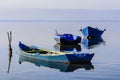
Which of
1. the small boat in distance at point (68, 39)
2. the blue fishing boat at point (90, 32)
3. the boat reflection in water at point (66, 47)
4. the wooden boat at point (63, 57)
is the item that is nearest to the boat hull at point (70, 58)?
the wooden boat at point (63, 57)

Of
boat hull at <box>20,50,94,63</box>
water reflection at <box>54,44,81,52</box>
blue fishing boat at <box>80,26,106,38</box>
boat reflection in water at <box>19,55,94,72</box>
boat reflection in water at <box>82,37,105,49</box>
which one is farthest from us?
blue fishing boat at <box>80,26,106,38</box>

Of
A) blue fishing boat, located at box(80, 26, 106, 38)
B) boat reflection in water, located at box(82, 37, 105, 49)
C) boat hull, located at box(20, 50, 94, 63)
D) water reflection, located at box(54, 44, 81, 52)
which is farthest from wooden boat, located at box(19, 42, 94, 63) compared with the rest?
blue fishing boat, located at box(80, 26, 106, 38)

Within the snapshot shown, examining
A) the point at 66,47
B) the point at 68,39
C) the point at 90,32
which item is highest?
the point at 90,32

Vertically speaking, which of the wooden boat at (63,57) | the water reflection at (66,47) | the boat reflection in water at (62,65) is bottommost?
the water reflection at (66,47)

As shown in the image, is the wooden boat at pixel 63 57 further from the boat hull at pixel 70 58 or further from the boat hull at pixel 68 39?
the boat hull at pixel 68 39

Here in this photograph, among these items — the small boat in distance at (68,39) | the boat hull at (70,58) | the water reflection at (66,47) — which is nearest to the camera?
the boat hull at (70,58)

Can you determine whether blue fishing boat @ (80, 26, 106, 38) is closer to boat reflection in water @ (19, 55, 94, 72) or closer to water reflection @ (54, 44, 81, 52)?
water reflection @ (54, 44, 81, 52)

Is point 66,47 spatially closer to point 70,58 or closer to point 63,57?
point 63,57

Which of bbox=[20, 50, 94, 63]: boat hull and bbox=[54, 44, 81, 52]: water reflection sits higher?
bbox=[20, 50, 94, 63]: boat hull

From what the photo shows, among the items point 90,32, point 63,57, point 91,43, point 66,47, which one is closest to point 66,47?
point 66,47

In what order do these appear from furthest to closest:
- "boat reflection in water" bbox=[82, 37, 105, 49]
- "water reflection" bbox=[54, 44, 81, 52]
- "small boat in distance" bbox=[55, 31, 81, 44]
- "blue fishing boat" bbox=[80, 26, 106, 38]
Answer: "blue fishing boat" bbox=[80, 26, 106, 38] < "small boat in distance" bbox=[55, 31, 81, 44] < "boat reflection in water" bbox=[82, 37, 105, 49] < "water reflection" bbox=[54, 44, 81, 52]

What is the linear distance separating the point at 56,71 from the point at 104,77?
564 cm

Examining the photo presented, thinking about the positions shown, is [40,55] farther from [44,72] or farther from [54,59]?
[44,72]

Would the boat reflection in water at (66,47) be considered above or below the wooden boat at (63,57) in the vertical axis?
below
